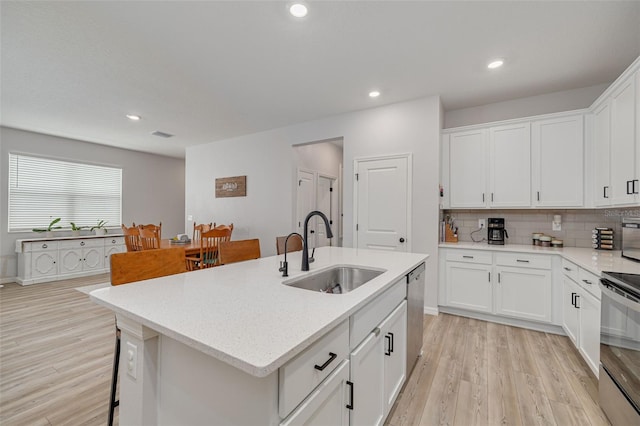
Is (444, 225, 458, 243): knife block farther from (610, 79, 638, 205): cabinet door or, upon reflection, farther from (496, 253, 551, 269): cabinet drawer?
(610, 79, 638, 205): cabinet door

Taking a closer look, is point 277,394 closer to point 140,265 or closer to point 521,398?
point 140,265

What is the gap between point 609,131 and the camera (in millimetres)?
2580

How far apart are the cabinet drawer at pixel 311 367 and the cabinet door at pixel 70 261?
6.42 meters

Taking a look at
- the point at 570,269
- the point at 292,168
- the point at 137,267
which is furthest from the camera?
the point at 292,168

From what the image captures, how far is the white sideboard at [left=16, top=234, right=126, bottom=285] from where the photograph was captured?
4.81 meters

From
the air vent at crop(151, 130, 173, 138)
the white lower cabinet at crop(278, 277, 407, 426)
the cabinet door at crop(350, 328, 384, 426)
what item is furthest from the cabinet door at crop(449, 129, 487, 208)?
the air vent at crop(151, 130, 173, 138)

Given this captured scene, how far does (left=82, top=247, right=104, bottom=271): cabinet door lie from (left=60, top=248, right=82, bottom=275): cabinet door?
77 mm

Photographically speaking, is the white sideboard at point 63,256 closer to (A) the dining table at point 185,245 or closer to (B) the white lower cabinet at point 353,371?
(A) the dining table at point 185,245

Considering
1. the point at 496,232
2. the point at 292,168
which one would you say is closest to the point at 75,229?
the point at 292,168

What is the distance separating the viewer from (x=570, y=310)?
8.50 feet

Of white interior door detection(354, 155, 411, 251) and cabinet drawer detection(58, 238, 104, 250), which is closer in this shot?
white interior door detection(354, 155, 411, 251)

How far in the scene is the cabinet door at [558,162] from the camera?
3039mm

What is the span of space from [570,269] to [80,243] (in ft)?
25.0

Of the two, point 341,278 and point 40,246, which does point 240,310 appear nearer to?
point 341,278
